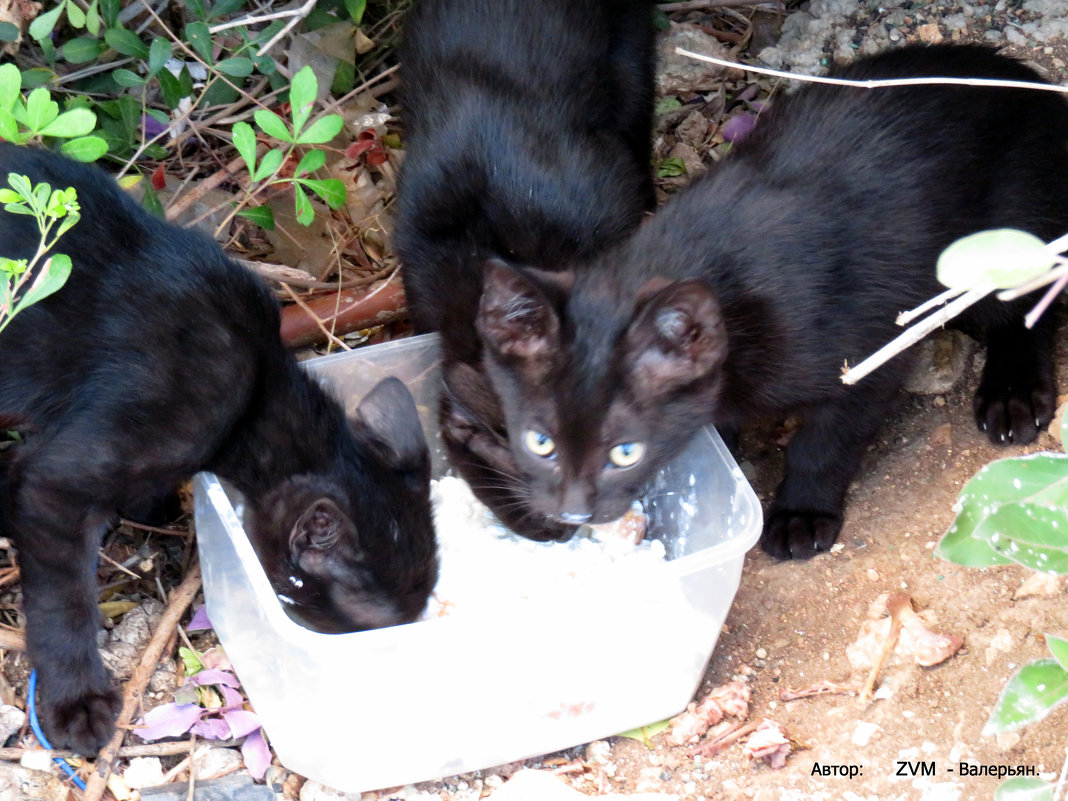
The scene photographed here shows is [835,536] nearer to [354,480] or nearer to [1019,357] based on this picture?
[1019,357]

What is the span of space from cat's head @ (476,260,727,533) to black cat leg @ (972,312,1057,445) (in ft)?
3.20

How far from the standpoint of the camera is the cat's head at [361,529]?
7.48 feet

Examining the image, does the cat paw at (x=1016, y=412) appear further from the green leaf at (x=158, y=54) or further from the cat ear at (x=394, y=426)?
the green leaf at (x=158, y=54)

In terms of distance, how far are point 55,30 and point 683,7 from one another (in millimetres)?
2000

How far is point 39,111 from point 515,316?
1032 millimetres

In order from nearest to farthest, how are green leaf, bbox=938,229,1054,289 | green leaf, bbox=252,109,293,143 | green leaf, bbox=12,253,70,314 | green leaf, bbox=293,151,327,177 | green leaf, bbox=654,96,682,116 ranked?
green leaf, bbox=938,229,1054,289 < green leaf, bbox=12,253,70,314 < green leaf, bbox=252,109,293,143 < green leaf, bbox=293,151,327,177 < green leaf, bbox=654,96,682,116

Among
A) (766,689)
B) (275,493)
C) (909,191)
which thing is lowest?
(766,689)

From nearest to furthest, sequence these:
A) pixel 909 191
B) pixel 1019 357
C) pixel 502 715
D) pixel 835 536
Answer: pixel 502 715 < pixel 909 191 < pixel 835 536 < pixel 1019 357

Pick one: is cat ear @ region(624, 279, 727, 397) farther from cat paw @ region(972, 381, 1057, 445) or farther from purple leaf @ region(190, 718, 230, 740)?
purple leaf @ region(190, 718, 230, 740)

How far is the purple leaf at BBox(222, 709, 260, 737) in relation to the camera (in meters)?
2.52

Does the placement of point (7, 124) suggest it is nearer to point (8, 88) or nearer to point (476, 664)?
point (8, 88)

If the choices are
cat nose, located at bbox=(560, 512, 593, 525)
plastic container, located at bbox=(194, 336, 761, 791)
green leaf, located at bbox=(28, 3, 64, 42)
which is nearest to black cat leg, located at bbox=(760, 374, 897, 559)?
plastic container, located at bbox=(194, 336, 761, 791)

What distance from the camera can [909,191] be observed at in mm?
2525

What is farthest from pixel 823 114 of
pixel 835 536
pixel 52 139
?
pixel 52 139
